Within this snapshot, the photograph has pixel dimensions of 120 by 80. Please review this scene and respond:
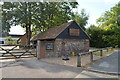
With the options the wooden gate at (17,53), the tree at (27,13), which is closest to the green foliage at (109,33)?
the tree at (27,13)

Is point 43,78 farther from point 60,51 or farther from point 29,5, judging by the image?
point 29,5

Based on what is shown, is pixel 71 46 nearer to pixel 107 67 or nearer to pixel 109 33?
pixel 107 67

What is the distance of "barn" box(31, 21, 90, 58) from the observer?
11641 millimetres

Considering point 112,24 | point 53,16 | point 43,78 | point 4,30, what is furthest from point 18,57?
point 112,24

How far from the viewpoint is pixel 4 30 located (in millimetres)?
21984

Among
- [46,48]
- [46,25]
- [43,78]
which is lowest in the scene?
[43,78]

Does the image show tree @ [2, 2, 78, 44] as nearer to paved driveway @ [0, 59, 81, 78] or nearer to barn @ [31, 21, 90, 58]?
barn @ [31, 21, 90, 58]

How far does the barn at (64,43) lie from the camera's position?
38.2ft

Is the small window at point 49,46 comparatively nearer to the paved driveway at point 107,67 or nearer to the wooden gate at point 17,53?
the wooden gate at point 17,53

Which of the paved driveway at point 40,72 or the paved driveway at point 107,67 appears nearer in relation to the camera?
the paved driveway at point 40,72

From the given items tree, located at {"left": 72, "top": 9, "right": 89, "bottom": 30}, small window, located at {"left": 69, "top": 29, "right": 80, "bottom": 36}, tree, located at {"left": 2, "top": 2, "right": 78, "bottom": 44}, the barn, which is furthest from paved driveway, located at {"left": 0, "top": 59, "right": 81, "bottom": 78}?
tree, located at {"left": 72, "top": 9, "right": 89, "bottom": 30}

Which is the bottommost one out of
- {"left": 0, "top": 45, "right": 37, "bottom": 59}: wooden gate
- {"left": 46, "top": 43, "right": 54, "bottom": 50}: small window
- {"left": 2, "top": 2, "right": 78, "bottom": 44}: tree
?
{"left": 0, "top": 45, "right": 37, "bottom": 59}: wooden gate

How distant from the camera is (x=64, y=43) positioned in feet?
44.4

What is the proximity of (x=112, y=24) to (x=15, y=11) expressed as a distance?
24934 millimetres
